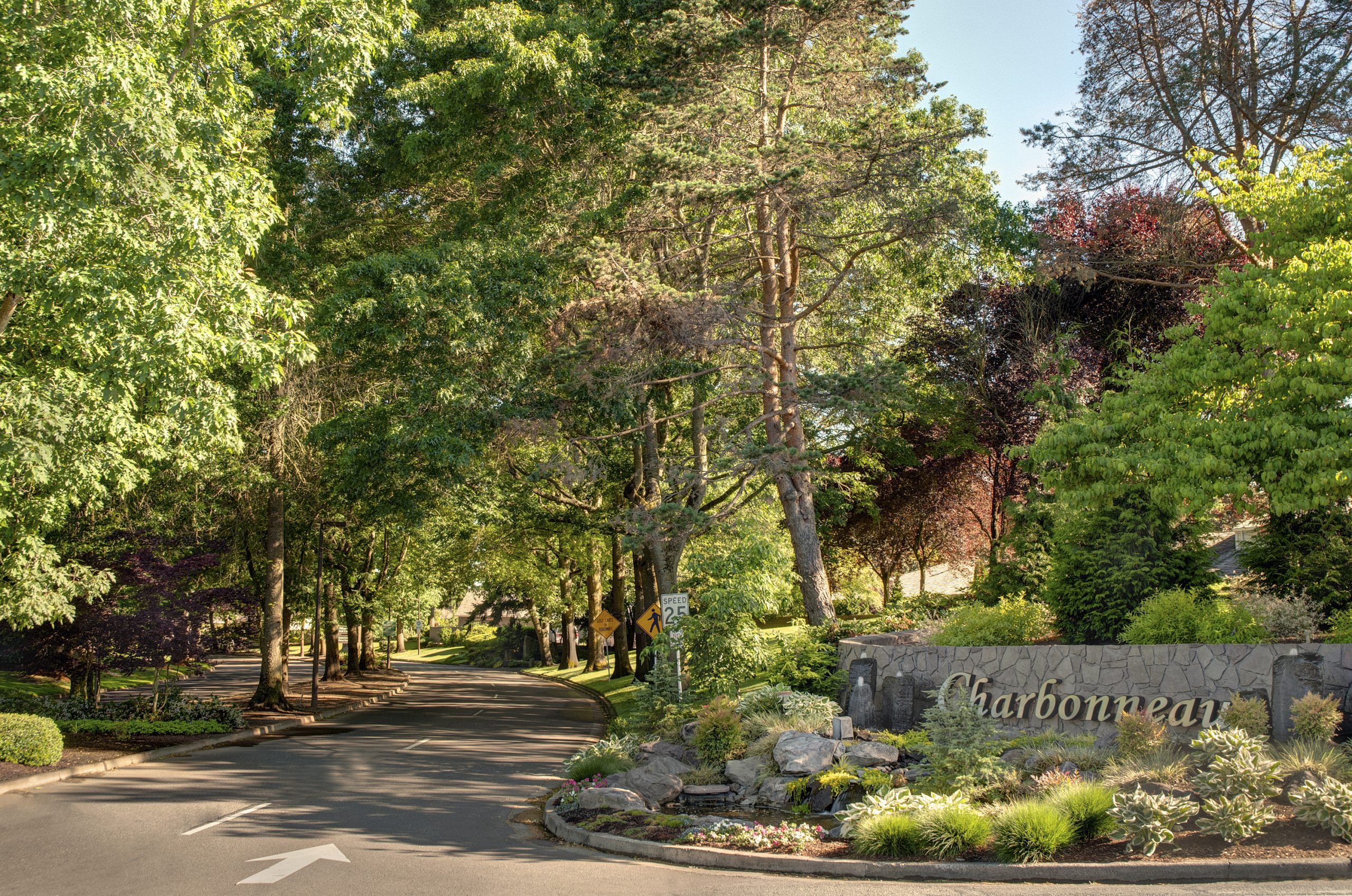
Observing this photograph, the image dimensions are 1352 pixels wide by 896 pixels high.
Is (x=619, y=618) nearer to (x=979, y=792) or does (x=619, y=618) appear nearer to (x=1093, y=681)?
(x=1093, y=681)

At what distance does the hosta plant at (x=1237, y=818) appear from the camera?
8680mm

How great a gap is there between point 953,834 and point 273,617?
2349cm

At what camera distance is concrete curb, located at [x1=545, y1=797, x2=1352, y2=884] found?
8.05 meters

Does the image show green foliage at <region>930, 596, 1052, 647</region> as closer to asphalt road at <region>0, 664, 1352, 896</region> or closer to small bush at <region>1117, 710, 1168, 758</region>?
small bush at <region>1117, 710, 1168, 758</region>

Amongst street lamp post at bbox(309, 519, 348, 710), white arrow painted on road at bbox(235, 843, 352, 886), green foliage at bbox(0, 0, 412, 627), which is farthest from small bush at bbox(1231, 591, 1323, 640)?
street lamp post at bbox(309, 519, 348, 710)

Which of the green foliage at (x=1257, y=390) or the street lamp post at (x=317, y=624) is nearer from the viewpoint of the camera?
the green foliage at (x=1257, y=390)

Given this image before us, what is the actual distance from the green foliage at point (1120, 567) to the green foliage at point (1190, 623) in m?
0.68

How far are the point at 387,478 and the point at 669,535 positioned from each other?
6.81 m

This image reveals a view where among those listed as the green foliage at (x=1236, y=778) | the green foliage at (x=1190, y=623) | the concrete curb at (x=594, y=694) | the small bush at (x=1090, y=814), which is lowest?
the concrete curb at (x=594, y=694)

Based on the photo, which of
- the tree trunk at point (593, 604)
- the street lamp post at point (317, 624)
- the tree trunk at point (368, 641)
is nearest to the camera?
the street lamp post at point (317, 624)

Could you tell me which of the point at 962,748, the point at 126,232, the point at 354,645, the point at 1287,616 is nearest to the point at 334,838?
the point at 962,748

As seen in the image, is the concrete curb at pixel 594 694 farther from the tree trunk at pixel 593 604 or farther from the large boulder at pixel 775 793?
the large boulder at pixel 775 793

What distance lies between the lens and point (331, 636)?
43.1 m

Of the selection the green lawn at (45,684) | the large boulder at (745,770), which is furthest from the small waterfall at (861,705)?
the green lawn at (45,684)
